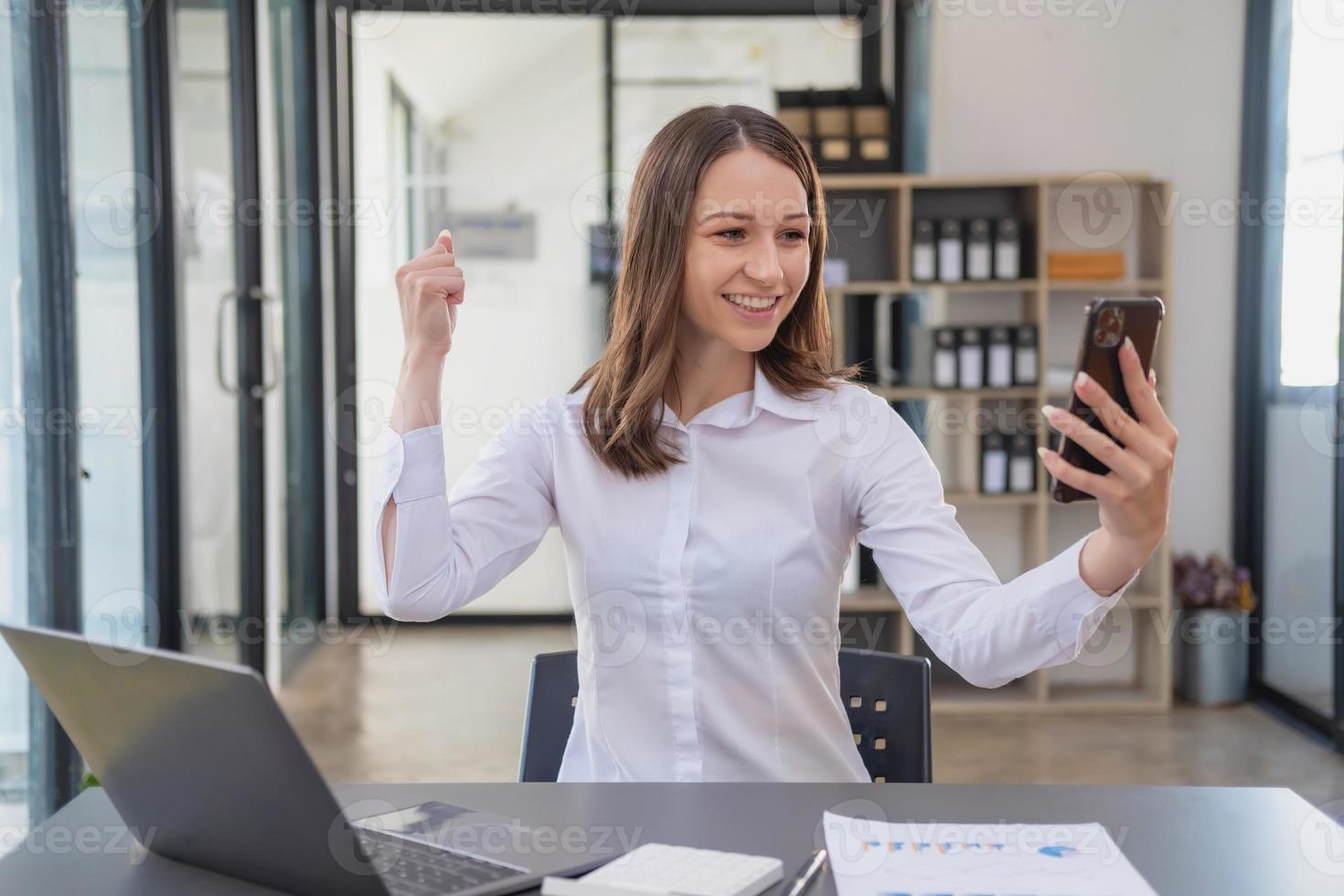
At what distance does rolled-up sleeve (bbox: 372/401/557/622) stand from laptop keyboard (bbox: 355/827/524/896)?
40cm

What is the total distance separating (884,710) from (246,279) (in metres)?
2.99

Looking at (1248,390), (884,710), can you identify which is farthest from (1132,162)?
(884,710)

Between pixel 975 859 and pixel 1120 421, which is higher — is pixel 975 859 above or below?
below

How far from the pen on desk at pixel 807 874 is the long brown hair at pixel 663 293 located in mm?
614

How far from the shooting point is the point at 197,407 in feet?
11.5

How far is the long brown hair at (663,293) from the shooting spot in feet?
4.81

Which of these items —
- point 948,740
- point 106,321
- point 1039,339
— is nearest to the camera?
point 106,321

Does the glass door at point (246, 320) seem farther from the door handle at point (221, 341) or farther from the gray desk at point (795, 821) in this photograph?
the gray desk at point (795, 821)

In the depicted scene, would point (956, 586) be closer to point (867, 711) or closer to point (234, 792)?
point (867, 711)

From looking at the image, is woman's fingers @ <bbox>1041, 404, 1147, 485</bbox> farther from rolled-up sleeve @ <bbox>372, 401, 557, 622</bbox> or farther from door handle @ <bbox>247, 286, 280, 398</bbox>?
door handle @ <bbox>247, 286, 280, 398</bbox>

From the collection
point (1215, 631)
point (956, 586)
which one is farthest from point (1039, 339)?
point (956, 586)

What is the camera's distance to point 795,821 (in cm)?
104

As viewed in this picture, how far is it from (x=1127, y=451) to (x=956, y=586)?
1.21 ft

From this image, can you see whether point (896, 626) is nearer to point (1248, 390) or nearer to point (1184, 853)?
point (1248, 390)
